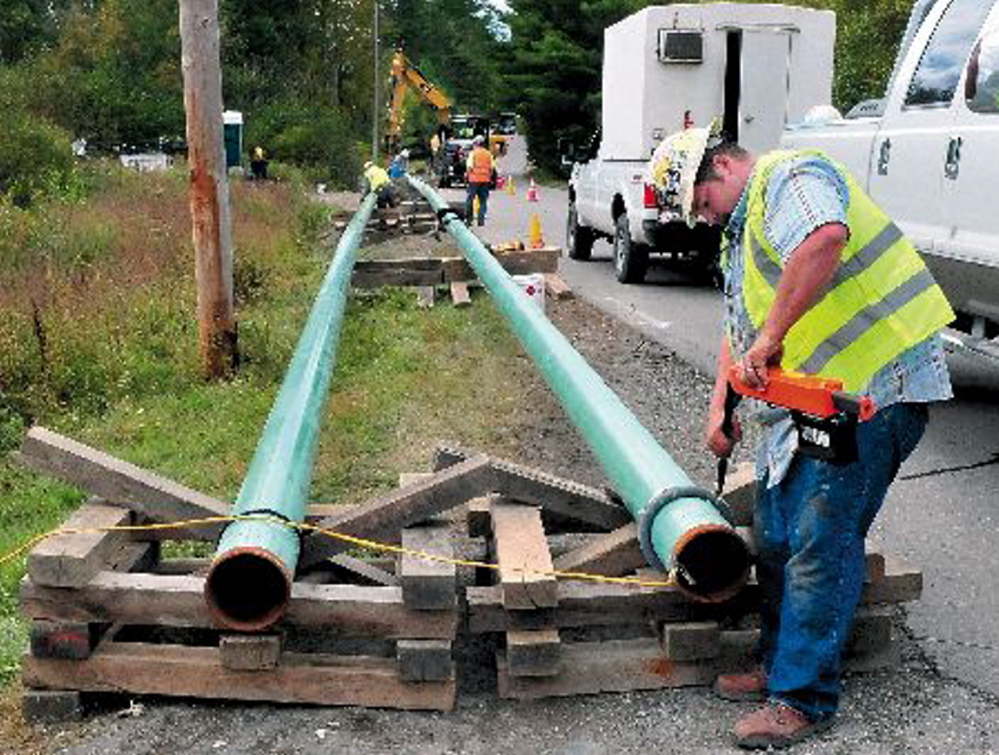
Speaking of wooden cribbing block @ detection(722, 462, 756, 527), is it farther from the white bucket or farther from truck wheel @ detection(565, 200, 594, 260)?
truck wheel @ detection(565, 200, 594, 260)

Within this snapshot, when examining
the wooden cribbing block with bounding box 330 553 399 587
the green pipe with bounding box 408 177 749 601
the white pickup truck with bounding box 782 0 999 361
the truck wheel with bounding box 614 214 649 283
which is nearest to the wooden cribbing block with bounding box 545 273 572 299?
the truck wheel with bounding box 614 214 649 283

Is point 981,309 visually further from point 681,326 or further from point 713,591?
point 681,326

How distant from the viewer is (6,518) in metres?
6.08

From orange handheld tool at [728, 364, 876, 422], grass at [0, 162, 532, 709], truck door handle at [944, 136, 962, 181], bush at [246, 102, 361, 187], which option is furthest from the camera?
bush at [246, 102, 361, 187]

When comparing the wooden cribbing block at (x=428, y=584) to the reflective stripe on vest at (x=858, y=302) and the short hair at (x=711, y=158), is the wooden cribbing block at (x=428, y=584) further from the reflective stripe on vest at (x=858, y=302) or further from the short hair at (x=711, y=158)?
the short hair at (x=711, y=158)

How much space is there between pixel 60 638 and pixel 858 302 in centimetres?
268

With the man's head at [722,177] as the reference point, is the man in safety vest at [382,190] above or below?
below

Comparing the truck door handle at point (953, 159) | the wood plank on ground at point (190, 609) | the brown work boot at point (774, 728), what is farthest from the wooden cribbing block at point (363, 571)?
the truck door handle at point (953, 159)

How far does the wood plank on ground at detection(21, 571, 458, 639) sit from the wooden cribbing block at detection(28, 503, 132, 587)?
0.14 ft

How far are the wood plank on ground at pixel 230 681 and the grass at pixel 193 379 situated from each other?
0.43m

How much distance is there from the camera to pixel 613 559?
427 centimetres

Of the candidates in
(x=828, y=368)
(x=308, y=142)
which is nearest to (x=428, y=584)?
(x=828, y=368)

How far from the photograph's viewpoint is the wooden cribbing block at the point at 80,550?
3916 millimetres

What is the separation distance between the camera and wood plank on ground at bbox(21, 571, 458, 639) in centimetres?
393
